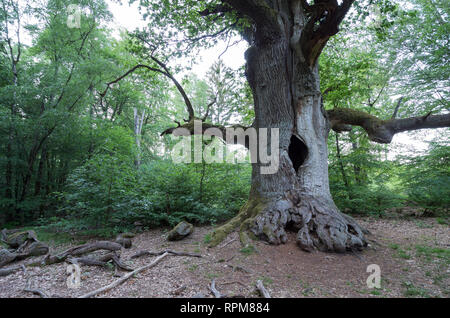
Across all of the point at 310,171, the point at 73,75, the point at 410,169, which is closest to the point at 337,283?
the point at 310,171

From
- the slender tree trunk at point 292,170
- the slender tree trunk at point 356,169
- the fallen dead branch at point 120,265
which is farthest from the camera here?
the slender tree trunk at point 356,169

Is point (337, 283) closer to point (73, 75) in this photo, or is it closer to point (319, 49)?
point (319, 49)

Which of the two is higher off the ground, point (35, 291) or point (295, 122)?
point (295, 122)

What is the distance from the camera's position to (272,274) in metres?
2.92

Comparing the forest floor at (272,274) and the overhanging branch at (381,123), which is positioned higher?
the overhanging branch at (381,123)

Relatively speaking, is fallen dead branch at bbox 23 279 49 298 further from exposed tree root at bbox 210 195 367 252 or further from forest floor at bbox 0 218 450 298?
exposed tree root at bbox 210 195 367 252

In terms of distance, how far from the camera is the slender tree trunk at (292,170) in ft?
12.4

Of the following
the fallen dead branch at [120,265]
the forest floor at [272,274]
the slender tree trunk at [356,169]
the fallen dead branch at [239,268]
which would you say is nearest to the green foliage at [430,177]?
the slender tree trunk at [356,169]

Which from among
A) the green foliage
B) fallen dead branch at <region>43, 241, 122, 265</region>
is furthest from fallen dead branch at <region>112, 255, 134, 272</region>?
the green foliage

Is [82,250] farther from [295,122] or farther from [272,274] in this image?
[295,122]

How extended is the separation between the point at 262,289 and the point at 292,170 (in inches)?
96.0

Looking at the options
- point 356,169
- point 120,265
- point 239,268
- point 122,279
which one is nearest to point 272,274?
point 239,268

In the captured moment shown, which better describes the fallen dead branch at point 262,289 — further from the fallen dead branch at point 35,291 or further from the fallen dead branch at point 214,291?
the fallen dead branch at point 35,291

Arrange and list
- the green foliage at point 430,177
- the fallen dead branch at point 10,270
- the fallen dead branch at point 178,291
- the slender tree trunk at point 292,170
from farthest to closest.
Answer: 1. the green foliage at point 430,177
2. the slender tree trunk at point 292,170
3. the fallen dead branch at point 10,270
4. the fallen dead branch at point 178,291
